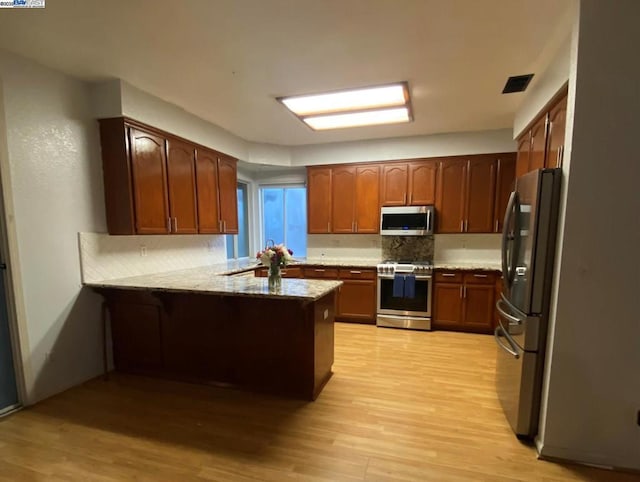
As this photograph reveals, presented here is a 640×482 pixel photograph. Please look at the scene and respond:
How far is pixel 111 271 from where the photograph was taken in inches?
118

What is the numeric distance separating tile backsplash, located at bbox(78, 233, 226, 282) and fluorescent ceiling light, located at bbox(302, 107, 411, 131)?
220 cm

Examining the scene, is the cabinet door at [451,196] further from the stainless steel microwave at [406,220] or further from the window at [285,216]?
the window at [285,216]

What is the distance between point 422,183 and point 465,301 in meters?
1.75

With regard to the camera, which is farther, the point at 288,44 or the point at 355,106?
the point at 355,106

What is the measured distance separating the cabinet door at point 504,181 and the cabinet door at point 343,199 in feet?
6.53

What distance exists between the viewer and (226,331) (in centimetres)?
265

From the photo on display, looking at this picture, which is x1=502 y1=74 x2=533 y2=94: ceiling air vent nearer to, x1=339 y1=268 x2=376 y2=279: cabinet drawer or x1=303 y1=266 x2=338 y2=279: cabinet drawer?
x1=339 y1=268 x2=376 y2=279: cabinet drawer

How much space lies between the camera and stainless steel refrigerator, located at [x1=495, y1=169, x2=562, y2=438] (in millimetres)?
1801

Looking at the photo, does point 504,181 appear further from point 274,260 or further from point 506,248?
point 274,260

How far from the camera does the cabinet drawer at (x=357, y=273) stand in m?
4.41

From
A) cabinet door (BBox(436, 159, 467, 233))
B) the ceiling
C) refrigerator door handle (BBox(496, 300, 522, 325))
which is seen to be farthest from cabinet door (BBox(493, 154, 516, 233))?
refrigerator door handle (BBox(496, 300, 522, 325))

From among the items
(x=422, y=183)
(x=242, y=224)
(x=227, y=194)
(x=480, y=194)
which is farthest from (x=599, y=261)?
(x=242, y=224)

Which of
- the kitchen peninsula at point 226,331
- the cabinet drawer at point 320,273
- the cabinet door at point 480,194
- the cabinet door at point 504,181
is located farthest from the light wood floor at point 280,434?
the cabinet door at point 504,181

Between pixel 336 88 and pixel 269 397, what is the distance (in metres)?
2.76
